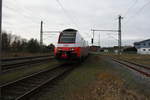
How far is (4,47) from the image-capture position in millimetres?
44938

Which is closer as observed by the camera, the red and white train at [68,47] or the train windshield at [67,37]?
the red and white train at [68,47]

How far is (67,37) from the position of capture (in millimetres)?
16000

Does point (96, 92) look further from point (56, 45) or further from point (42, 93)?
point (56, 45)

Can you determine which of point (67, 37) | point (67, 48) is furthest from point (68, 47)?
point (67, 37)

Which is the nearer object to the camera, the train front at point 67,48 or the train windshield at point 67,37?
Answer: the train front at point 67,48

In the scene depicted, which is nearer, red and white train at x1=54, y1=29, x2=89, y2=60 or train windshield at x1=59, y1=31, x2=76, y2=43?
red and white train at x1=54, y1=29, x2=89, y2=60

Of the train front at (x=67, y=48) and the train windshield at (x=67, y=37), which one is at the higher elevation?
the train windshield at (x=67, y=37)

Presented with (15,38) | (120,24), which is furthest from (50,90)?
(15,38)

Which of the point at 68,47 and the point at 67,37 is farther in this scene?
the point at 67,37

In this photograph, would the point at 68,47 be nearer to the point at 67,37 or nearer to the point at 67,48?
the point at 67,48

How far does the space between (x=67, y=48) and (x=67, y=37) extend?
53.4 inches

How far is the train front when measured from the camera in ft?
49.3

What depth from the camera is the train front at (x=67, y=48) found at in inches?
592

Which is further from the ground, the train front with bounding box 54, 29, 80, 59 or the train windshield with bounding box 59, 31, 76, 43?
the train windshield with bounding box 59, 31, 76, 43
